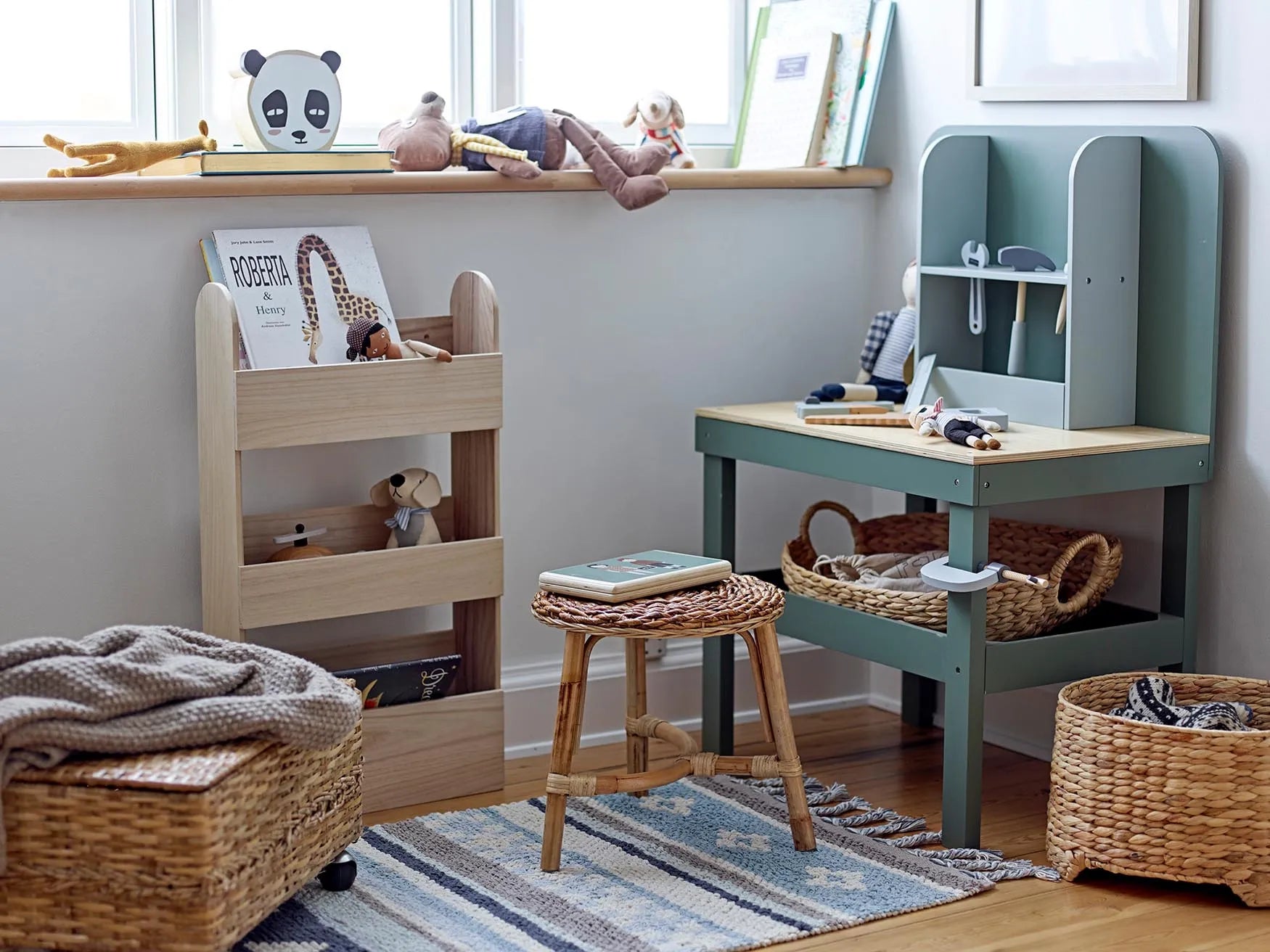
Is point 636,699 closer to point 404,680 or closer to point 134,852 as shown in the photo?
point 404,680

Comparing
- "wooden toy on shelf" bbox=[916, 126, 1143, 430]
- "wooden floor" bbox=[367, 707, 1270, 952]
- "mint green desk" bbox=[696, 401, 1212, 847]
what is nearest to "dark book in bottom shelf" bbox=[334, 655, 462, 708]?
"wooden floor" bbox=[367, 707, 1270, 952]

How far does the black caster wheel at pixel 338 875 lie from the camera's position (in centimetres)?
219

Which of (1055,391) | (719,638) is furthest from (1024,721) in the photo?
(1055,391)

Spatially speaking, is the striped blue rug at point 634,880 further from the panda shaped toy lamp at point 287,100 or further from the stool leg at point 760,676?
the panda shaped toy lamp at point 287,100

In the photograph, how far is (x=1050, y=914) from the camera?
2143 mm

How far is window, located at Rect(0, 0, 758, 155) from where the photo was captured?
2.62 metres

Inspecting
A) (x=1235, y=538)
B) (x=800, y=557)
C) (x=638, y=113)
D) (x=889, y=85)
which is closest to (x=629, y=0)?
(x=638, y=113)

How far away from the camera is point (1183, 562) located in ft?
8.05

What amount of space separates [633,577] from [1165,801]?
2.45ft

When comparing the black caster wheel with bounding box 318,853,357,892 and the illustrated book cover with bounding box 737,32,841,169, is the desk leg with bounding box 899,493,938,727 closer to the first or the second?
the illustrated book cover with bounding box 737,32,841,169

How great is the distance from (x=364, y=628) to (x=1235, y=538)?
1344 millimetres

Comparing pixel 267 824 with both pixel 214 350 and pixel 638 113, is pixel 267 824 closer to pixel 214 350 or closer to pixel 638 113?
pixel 214 350

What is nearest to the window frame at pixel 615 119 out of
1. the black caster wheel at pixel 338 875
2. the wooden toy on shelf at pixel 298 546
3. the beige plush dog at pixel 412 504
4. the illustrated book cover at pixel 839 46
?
the illustrated book cover at pixel 839 46

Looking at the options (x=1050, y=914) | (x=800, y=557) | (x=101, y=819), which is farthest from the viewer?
(x=800, y=557)
